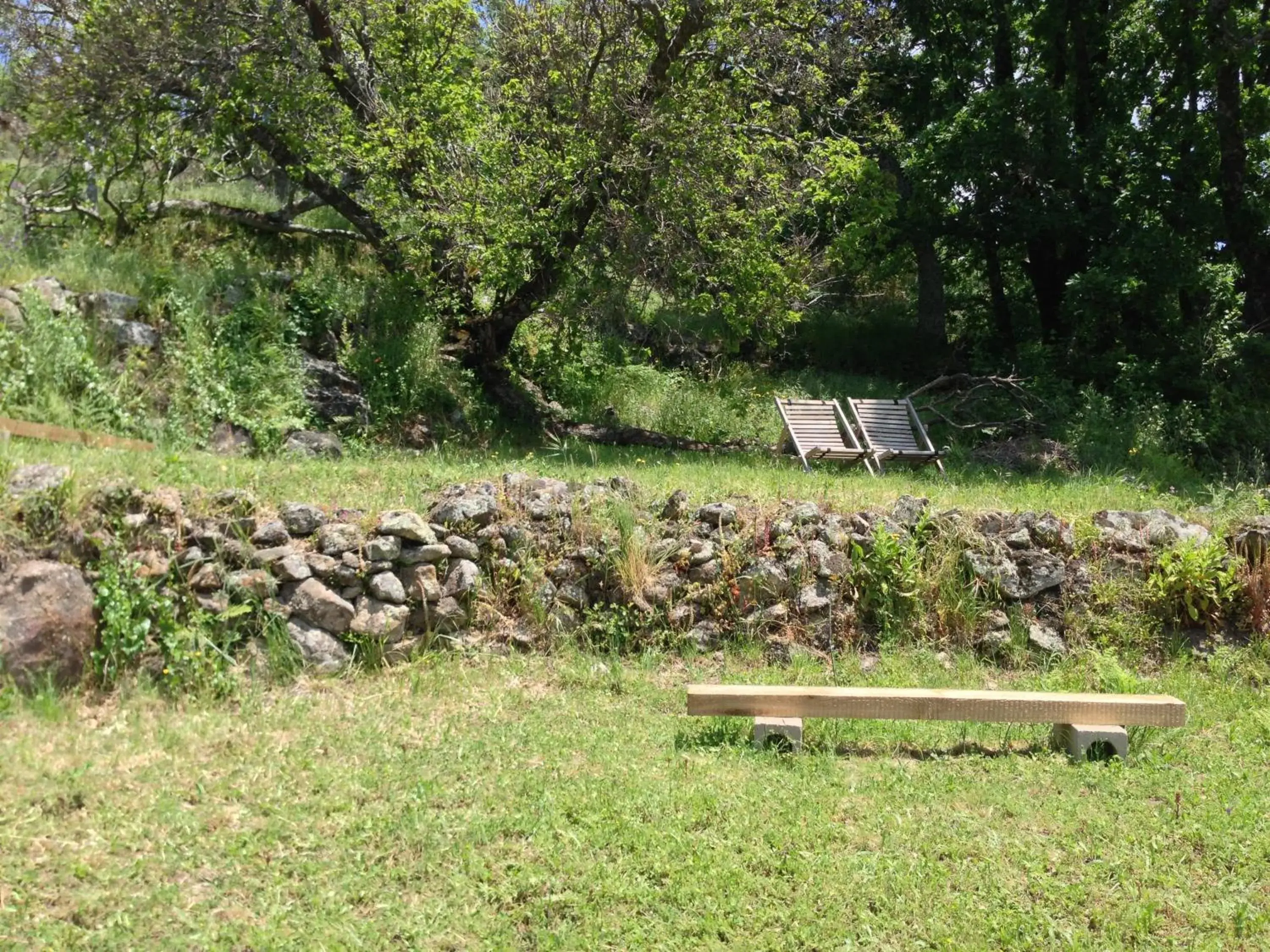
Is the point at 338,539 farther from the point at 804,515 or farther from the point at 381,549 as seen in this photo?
the point at 804,515

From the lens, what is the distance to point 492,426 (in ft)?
38.2

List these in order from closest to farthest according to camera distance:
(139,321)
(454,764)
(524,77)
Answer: (454,764), (139,321), (524,77)

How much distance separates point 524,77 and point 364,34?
78.0 inches

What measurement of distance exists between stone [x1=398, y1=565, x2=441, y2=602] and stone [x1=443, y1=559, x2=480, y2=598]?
0.26ft

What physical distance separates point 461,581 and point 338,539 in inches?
31.4

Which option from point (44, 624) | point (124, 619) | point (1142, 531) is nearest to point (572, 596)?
point (124, 619)

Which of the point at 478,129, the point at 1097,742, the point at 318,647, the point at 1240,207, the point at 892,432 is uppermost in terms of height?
the point at 1240,207

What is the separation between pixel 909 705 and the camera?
5316mm

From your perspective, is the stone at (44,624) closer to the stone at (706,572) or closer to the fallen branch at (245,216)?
the stone at (706,572)

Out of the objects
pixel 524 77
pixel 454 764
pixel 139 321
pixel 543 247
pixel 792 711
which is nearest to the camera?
pixel 454 764

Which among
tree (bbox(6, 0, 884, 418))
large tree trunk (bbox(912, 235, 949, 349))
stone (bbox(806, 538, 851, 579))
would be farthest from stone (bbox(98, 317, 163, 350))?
large tree trunk (bbox(912, 235, 949, 349))

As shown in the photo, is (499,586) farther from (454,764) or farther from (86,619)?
(86,619)

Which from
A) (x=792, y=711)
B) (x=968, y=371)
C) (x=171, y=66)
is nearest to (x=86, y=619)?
(x=792, y=711)

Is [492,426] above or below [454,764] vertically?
above
